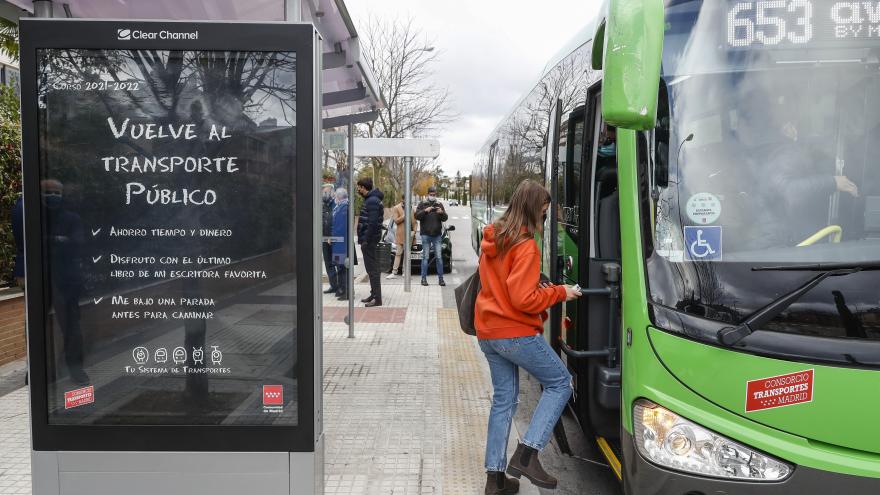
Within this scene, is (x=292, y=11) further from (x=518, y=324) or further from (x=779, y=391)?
(x=779, y=391)

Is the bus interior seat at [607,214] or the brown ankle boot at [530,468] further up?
the bus interior seat at [607,214]

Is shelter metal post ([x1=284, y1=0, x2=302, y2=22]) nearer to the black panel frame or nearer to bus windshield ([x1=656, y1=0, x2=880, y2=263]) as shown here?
the black panel frame

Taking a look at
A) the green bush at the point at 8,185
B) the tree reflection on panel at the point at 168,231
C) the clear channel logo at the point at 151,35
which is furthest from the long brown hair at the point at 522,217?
the green bush at the point at 8,185

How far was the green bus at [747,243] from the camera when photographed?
267 centimetres

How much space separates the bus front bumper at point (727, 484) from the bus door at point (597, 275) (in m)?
0.53

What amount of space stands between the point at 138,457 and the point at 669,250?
261 centimetres

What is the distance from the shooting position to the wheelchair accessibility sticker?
296cm

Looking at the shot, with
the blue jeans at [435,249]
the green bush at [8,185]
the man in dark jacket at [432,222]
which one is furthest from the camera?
the blue jeans at [435,249]

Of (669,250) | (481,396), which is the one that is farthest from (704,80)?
(481,396)

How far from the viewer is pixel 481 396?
616 centimetres

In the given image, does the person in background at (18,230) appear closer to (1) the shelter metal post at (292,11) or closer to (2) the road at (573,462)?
(1) the shelter metal post at (292,11)

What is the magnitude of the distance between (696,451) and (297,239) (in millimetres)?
1940

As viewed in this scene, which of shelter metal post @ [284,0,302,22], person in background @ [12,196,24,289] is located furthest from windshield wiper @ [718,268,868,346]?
person in background @ [12,196,24,289]

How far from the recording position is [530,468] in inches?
155
